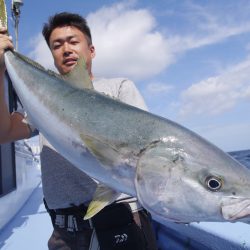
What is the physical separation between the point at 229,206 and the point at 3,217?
17.7 feet

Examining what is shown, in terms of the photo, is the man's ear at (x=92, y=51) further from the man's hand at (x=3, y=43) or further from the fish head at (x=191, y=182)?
the fish head at (x=191, y=182)

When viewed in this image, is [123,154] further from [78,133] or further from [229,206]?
[229,206]

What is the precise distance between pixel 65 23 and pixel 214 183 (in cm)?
223

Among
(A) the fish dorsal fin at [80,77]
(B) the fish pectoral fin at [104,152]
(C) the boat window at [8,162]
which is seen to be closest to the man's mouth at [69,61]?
(A) the fish dorsal fin at [80,77]

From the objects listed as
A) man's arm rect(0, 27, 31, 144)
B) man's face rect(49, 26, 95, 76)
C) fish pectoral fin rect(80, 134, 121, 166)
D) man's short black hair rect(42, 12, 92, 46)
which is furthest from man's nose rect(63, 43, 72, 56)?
fish pectoral fin rect(80, 134, 121, 166)

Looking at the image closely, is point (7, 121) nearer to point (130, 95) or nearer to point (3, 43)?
point (3, 43)

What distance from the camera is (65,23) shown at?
336cm

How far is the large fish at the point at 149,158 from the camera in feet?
5.95

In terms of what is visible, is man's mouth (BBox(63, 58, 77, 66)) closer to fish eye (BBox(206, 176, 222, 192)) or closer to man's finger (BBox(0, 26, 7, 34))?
man's finger (BBox(0, 26, 7, 34))

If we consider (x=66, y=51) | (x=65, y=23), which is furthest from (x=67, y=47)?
(x=65, y=23)

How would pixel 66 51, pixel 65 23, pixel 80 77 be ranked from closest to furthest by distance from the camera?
pixel 80 77 → pixel 66 51 → pixel 65 23

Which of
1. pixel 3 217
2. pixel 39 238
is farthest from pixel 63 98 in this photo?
pixel 3 217

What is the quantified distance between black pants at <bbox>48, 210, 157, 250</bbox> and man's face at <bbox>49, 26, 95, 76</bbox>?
1.38m

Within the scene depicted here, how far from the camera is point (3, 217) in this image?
6.26m
